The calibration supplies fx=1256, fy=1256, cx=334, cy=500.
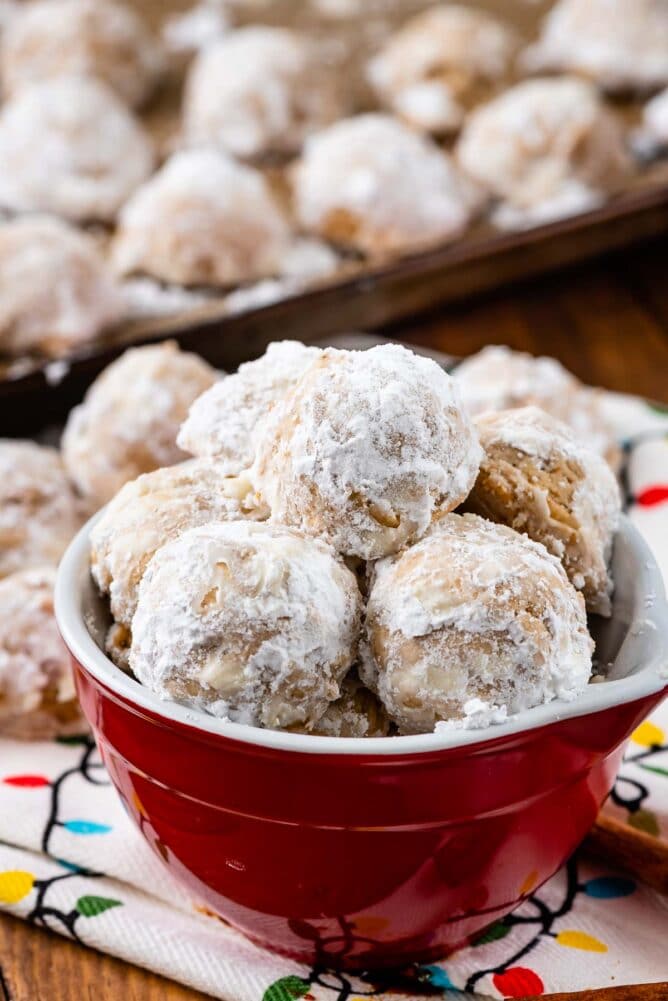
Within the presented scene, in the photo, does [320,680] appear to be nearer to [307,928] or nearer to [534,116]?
[307,928]

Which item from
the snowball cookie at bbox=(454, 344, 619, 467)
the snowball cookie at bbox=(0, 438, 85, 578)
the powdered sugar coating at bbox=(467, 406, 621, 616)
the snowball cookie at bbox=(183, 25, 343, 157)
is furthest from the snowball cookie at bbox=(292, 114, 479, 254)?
the powdered sugar coating at bbox=(467, 406, 621, 616)

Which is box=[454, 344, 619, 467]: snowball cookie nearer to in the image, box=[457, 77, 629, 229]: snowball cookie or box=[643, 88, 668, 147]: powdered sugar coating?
box=[457, 77, 629, 229]: snowball cookie

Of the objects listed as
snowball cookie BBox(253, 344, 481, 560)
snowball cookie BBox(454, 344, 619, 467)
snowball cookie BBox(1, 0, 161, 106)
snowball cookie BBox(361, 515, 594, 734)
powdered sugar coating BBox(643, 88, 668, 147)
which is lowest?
snowball cookie BBox(1, 0, 161, 106)

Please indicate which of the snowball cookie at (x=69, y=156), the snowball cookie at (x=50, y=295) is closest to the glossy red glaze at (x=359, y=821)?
the snowball cookie at (x=50, y=295)

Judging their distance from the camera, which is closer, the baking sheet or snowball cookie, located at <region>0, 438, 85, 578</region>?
snowball cookie, located at <region>0, 438, 85, 578</region>

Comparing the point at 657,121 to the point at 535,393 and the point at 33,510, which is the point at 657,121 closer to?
the point at 535,393

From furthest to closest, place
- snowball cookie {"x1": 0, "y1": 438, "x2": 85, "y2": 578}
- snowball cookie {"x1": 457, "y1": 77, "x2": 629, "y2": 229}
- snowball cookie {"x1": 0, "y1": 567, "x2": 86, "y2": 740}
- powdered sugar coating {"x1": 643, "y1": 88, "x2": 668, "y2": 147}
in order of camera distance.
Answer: powdered sugar coating {"x1": 643, "y1": 88, "x2": 668, "y2": 147} → snowball cookie {"x1": 457, "y1": 77, "x2": 629, "y2": 229} → snowball cookie {"x1": 0, "y1": 438, "x2": 85, "y2": 578} → snowball cookie {"x1": 0, "y1": 567, "x2": 86, "y2": 740}

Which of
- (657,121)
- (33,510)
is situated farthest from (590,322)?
(33,510)
